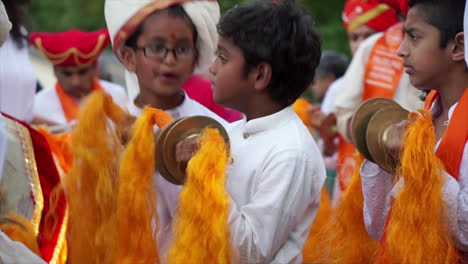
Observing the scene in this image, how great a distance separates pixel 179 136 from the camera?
9.46ft

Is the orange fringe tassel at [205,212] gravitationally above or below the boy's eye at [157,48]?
below

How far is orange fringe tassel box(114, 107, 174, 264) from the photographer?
9.50 ft

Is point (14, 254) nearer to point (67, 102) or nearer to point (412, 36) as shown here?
point (412, 36)

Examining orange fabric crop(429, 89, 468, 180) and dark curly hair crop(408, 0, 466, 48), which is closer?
orange fabric crop(429, 89, 468, 180)

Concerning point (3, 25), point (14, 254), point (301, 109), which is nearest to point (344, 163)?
point (301, 109)

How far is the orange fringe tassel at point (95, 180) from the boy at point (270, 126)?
0.41 meters

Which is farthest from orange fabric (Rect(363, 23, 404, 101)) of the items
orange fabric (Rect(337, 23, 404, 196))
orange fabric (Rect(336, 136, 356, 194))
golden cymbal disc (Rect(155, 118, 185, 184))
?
golden cymbal disc (Rect(155, 118, 185, 184))

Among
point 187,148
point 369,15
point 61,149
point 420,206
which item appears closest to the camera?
point 420,206

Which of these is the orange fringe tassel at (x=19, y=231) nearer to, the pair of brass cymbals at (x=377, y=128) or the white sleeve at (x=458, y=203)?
the pair of brass cymbals at (x=377, y=128)

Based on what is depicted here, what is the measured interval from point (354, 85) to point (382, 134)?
264 centimetres

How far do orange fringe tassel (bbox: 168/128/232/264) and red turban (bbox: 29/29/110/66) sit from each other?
368cm

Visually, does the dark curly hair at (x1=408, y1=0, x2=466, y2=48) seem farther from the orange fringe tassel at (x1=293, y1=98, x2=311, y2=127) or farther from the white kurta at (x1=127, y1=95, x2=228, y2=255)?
the orange fringe tassel at (x1=293, y1=98, x2=311, y2=127)

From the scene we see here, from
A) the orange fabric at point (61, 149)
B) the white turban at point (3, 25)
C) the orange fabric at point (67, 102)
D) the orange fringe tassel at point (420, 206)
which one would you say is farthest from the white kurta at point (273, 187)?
the orange fabric at point (67, 102)

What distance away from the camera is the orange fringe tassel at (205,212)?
278 cm
